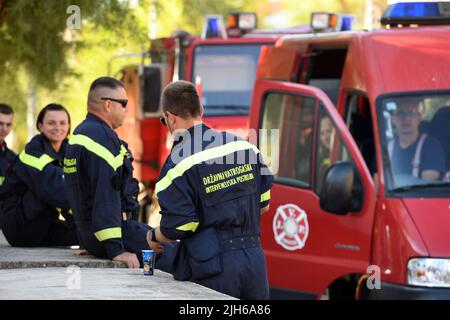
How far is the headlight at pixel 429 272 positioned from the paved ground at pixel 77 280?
1.68 metres

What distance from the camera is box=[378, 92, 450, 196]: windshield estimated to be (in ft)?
28.7

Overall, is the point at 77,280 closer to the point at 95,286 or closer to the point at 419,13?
the point at 95,286

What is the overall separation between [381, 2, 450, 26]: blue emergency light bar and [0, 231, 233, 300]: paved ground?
354 cm

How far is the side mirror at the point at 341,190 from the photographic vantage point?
867 centimetres

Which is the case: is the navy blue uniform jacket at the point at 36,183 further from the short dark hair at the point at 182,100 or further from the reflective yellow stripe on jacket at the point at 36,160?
the short dark hair at the point at 182,100

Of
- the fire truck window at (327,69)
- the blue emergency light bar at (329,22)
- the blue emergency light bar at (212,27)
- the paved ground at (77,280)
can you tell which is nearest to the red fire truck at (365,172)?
the fire truck window at (327,69)

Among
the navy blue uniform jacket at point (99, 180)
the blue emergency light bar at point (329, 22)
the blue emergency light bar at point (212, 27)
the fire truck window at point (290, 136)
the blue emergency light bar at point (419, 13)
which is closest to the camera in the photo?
the navy blue uniform jacket at point (99, 180)

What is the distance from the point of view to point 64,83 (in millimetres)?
13117

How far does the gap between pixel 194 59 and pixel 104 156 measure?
7.33 m

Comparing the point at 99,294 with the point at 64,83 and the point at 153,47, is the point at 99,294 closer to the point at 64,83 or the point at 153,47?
the point at 64,83

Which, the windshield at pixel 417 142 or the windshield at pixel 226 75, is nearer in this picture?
the windshield at pixel 417 142

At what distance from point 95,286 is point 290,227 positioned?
3.11 m

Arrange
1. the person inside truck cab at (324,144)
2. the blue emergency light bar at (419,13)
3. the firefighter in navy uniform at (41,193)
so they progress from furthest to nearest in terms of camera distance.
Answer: the blue emergency light bar at (419,13) < the person inside truck cab at (324,144) < the firefighter in navy uniform at (41,193)

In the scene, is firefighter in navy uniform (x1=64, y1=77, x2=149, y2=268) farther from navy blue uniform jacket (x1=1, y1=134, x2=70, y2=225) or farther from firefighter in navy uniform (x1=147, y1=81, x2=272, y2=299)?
firefighter in navy uniform (x1=147, y1=81, x2=272, y2=299)
